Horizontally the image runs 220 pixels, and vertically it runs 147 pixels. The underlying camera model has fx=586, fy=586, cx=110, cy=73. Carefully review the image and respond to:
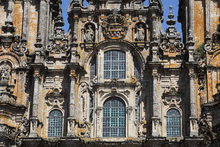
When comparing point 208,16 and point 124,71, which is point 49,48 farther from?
point 208,16

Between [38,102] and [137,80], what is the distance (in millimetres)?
5337

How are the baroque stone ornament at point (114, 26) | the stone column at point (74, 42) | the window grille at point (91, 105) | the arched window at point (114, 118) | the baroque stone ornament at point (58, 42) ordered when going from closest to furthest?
the arched window at point (114, 118) → the window grille at point (91, 105) → the stone column at point (74, 42) → the baroque stone ornament at point (58, 42) → the baroque stone ornament at point (114, 26)

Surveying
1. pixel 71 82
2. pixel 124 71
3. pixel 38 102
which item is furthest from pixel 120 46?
pixel 38 102

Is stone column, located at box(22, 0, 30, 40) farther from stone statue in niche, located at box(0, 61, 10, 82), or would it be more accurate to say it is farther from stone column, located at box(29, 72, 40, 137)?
stone column, located at box(29, 72, 40, 137)

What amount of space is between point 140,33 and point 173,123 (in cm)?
535

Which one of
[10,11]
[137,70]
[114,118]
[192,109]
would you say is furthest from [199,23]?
[10,11]

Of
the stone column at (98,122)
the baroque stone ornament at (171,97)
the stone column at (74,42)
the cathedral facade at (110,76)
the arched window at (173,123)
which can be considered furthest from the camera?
the stone column at (74,42)

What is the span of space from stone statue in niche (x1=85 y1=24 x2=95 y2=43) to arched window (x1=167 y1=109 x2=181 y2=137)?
5873 mm

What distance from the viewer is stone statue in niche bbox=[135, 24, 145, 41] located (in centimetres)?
3173

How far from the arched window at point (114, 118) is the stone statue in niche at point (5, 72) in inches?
212

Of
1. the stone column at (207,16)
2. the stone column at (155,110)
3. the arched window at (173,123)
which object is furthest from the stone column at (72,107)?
the stone column at (207,16)

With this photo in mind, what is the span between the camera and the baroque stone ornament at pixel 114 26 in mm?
31859

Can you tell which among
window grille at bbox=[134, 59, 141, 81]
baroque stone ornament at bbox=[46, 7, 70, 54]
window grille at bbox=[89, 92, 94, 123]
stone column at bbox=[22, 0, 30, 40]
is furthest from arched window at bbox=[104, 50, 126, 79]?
stone column at bbox=[22, 0, 30, 40]

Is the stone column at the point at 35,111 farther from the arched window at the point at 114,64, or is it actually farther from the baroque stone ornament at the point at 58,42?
the arched window at the point at 114,64
